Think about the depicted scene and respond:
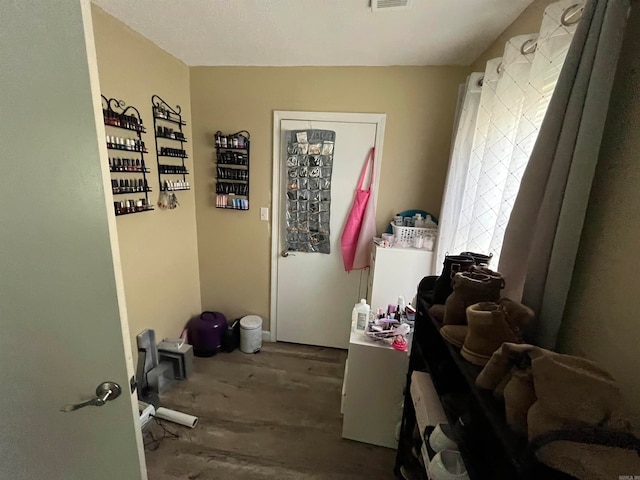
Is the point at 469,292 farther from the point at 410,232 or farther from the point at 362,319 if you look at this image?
the point at 410,232

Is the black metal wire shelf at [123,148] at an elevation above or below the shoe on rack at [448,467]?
above

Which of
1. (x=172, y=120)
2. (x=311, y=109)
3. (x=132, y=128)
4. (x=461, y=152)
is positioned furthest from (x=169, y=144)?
(x=461, y=152)

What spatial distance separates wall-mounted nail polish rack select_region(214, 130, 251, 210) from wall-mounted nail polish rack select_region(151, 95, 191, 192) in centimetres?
26

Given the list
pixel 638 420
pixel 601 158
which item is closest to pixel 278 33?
pixel 601 158

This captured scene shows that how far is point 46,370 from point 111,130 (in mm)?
1362

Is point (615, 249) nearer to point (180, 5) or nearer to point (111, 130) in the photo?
point (180, 5)

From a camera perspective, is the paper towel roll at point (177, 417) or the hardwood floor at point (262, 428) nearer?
the hardwood floor at point (262, 428)

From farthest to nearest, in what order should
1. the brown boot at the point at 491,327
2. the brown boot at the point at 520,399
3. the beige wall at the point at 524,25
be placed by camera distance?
the beige wall at the point at 524,25
the brown boot at the point at 491,327
the brown boot at the point at 520,399

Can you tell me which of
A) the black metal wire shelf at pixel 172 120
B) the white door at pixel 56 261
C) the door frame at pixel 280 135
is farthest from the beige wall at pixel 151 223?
the white door at pixel 56 261

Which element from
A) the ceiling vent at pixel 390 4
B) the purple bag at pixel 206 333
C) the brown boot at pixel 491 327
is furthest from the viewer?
the purple bag at pixel 206 333

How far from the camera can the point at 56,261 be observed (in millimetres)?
679

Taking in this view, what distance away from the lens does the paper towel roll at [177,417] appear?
1744 millimetres

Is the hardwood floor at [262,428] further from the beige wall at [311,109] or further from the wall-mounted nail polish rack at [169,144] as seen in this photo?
the wall-mounted nail polish rack at [169,144]

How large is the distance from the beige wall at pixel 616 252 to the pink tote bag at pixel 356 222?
1.56 metres
